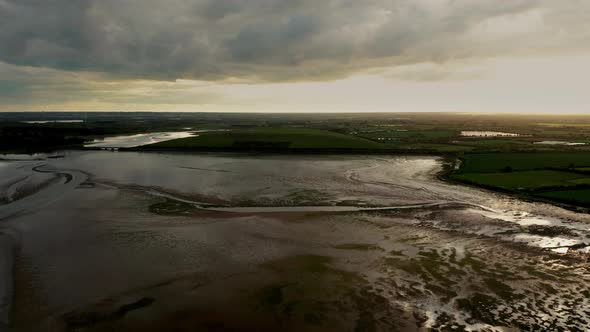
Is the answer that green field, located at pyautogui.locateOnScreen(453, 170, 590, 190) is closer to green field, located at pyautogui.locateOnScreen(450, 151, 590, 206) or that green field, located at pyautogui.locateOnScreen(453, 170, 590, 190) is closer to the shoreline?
green field, located at pyautogui.locateOnScreen(450, 151, 590, 206)

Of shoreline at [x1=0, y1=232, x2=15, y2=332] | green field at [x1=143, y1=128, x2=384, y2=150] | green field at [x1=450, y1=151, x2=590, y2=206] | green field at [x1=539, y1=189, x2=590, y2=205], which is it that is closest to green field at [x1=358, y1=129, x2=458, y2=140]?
green field at [x1=143, y1=128, x2=384, y2=150]

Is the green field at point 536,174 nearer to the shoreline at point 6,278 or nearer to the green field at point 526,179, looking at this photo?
the green field at point 526,179

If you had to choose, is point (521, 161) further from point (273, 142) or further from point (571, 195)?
point (273, 142)

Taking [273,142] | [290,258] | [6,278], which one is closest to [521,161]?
[273,142]

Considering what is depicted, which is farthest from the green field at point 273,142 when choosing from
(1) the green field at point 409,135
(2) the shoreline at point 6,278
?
(2) the shoreline at point 6,278

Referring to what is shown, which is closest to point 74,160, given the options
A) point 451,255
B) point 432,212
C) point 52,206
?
point 52,206

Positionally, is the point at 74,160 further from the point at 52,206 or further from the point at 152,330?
the point at 152,330
